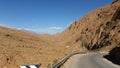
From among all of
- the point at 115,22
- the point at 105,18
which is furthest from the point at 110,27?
A: the point at 105,18

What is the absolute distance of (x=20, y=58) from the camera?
1236 inches

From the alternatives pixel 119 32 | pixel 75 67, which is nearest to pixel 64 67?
pixel 75 67

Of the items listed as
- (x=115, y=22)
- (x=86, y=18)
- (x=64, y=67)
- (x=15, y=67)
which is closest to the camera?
(x=15, y=67)

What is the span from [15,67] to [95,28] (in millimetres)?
79885

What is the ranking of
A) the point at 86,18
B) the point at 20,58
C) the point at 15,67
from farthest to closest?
1. the point at 86,18
2. the point at 20,58
3. the point at 15,67

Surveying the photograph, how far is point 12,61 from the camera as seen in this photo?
29.2 m

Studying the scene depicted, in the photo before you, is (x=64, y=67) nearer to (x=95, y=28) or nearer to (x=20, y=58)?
(x=20, y=58)

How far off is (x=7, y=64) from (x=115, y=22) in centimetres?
6358

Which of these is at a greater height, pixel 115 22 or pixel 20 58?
pixel 115 22

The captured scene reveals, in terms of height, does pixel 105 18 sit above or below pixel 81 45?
above

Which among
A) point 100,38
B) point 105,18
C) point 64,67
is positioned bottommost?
point 64,67

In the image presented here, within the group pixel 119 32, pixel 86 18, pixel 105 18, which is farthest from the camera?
pixel 86 18

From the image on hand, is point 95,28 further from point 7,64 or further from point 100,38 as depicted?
point 7,64

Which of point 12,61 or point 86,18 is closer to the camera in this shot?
point 12,61
